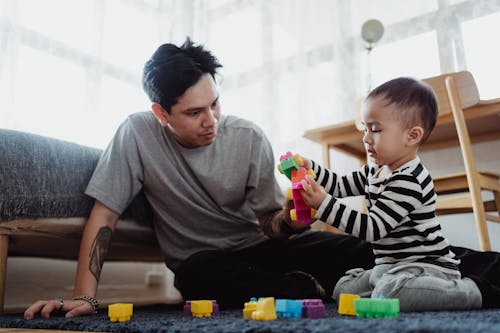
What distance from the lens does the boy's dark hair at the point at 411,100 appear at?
3.10ft

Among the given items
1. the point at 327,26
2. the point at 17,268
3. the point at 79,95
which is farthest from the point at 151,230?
the point at 327,26

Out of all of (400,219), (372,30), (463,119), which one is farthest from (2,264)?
(372,30)

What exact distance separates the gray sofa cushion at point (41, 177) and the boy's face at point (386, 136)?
78cm

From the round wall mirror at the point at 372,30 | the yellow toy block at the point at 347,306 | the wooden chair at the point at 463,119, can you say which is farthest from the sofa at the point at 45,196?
the round wall mirror at the point at 372,30

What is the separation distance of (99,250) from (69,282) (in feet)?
2.68

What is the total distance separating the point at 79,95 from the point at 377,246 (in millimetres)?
1672

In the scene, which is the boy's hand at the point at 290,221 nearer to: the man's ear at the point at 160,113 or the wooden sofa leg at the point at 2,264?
the man's ear at the point at 160,113

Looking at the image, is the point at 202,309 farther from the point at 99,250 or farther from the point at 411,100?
the point at 411,100

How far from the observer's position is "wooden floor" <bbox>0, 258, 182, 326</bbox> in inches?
63.4

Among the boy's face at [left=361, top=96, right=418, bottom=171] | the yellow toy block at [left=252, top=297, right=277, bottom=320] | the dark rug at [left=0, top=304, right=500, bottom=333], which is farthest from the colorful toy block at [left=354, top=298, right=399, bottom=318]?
the boy's face at [left=361, top=96, right=418, bottom=171]

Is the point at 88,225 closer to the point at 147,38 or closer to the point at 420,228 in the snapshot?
the point at 420,228

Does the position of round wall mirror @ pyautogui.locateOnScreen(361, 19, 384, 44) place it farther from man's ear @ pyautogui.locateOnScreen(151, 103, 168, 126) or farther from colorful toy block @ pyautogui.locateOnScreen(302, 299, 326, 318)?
colorful toy block @ pyautogui.locateOnScreen(302, 299, 326, 318)

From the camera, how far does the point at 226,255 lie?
3.73ft

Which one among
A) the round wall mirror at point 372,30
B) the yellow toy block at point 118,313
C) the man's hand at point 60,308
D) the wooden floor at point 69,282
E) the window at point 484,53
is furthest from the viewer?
the round wall mirror at point 372,30
